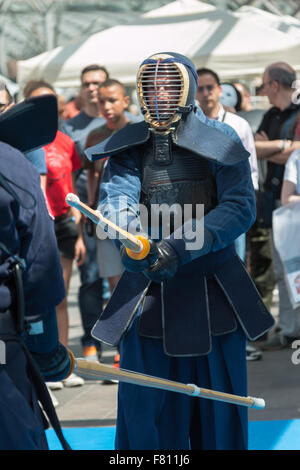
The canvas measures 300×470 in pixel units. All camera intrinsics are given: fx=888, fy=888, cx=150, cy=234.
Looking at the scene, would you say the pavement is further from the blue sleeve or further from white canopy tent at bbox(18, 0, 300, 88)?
white canopy tent at bbox(18, 0, 300, 88)

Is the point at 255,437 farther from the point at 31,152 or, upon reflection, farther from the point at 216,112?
the point at 216,112

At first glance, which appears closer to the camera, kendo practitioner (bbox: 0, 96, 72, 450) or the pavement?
kendo practitioner (bbox: 0, 96, 72, 450)

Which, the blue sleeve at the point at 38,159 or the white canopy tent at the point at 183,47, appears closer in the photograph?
the blue sleeve at the point at 38,159

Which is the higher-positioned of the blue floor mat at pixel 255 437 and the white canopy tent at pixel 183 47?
the white canopy tent at pixel 183 47

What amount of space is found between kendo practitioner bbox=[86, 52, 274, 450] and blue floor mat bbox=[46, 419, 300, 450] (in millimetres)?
993

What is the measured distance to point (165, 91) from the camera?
11.1 ft

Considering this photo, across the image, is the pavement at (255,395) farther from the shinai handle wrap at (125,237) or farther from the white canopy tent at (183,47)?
the white canopy tent at (183,47)

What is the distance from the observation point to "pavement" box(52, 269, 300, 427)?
5094 mm

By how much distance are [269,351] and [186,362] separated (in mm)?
3401

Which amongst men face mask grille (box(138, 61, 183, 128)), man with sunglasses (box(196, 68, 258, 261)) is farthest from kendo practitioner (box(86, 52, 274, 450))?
man with sunglasses (box(196, 68, 258, 261))

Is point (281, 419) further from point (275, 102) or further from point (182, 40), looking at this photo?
point (182, 40)

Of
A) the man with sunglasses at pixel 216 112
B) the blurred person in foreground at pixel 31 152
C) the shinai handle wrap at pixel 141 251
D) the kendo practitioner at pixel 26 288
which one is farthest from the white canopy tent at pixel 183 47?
the kendo practitioner at pixel 26 288

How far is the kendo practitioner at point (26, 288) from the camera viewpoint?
7.66 ft

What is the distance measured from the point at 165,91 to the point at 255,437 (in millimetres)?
2025
